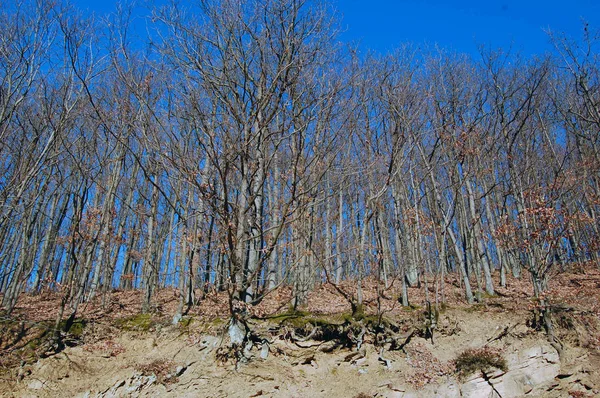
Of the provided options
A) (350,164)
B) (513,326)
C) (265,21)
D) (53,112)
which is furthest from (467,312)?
(53,112)

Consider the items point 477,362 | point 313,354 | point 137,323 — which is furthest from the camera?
point 137,323

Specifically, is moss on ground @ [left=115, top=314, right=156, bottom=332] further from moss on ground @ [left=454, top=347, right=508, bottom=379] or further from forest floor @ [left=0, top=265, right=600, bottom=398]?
moss on ground @ [left=454, top=347, right=508, bottom=379]

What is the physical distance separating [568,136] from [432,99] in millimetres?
8926


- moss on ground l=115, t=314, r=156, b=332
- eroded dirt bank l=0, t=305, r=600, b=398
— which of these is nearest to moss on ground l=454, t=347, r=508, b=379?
eroded dirt bank l=0, t=305, r=600, b=398

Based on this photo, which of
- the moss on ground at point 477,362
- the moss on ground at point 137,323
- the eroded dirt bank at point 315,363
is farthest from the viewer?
the moss on ground at point 137,323

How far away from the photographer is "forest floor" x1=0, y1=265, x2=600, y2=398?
763cm

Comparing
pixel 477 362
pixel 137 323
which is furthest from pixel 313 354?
pixel 137 323

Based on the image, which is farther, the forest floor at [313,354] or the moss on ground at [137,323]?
the moss on ground at [137,323]

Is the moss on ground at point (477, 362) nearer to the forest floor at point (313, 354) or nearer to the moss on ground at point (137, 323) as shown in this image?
the forest floor at point (313, 354)

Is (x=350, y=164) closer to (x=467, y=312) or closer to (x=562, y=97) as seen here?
(x=467, y=312)

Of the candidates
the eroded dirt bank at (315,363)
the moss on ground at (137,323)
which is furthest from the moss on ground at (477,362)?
the moss on ground at (137,323)

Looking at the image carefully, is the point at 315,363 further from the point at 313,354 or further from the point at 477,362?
the point at 477,362

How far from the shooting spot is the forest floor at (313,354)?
763 centimetres

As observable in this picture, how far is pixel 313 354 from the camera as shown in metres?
8.21
